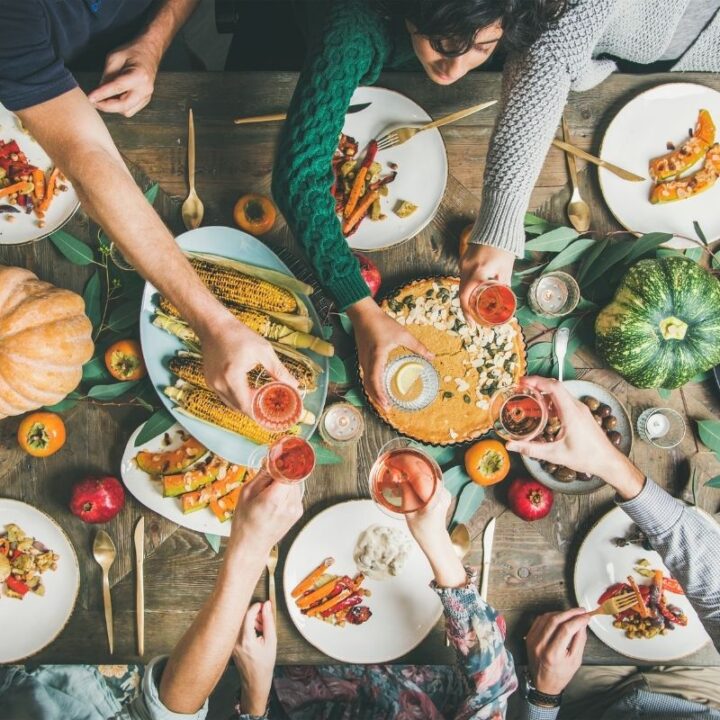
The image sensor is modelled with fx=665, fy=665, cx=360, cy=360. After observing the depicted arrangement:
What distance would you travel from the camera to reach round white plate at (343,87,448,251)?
197cm

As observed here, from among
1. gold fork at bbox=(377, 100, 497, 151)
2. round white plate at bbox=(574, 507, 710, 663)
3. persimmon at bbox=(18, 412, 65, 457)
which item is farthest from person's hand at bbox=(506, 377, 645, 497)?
persimmon at bbox=(18, 412, 65, 457)

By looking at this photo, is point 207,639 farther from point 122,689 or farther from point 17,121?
point 17,121

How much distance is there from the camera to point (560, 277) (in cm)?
196

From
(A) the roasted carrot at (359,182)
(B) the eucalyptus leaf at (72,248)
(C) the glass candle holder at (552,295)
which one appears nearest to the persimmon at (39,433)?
(B) the eucalyptus leaf at (72,248)

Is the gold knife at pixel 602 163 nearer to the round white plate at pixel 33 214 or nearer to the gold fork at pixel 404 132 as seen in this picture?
the gold fork at pixel 404 132

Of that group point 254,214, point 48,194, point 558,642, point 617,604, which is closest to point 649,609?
point 617,604

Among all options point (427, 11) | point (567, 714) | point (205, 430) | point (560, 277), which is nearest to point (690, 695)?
point (567, 714)

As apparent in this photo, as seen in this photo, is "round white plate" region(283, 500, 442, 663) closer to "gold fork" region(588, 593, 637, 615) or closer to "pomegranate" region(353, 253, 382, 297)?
"gold fork" region(588, 593, 637, 615)

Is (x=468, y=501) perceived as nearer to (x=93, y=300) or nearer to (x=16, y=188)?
(x=93, y=300)

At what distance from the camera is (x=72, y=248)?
195 centimetres

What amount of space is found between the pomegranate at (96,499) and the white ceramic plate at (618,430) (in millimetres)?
1192

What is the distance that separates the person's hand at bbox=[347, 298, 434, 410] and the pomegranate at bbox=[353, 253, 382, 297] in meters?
0.13

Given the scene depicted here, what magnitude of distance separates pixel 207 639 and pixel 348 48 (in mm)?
1577

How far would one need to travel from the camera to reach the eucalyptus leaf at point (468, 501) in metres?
1.95
